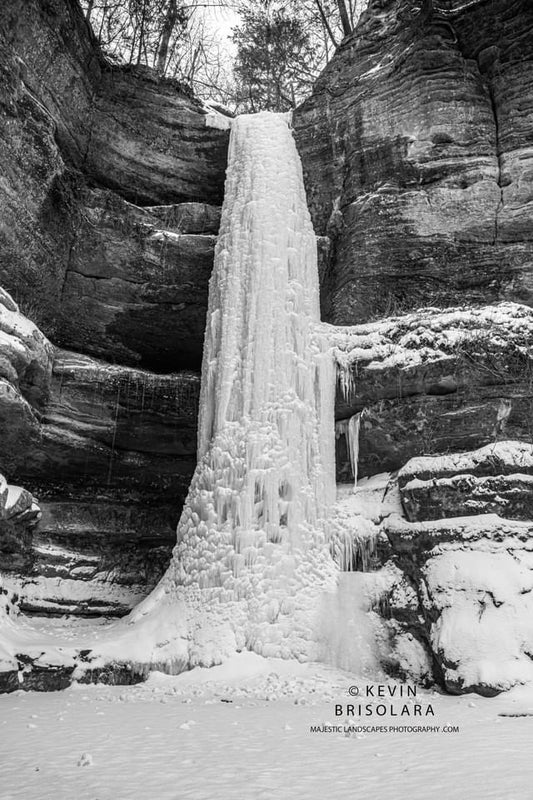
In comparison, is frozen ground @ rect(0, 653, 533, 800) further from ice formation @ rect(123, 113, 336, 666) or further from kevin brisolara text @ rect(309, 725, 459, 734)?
ice formation @ rect(123, 113, 336, 666)

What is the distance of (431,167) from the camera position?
1059 centimetres

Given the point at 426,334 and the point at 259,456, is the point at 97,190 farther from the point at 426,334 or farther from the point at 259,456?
the point at 426,334

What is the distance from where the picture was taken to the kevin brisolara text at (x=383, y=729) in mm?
4512

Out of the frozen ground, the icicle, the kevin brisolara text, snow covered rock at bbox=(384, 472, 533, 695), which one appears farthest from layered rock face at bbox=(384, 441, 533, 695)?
the kevin brisolara text

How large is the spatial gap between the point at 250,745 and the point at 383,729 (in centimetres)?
111

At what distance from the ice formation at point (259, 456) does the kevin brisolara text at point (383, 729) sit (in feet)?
8.38

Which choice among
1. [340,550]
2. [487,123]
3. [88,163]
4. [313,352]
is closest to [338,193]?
[487,123]

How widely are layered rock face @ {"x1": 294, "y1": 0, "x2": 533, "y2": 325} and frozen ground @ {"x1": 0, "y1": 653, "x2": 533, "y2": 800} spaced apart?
6201 mm

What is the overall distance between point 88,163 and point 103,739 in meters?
10.6

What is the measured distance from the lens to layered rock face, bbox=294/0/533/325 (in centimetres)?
999

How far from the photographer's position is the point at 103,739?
14.0ft

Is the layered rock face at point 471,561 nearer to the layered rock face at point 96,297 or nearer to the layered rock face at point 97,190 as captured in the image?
the layered rock face at point 96,297

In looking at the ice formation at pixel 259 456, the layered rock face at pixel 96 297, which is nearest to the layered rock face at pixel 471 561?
the ice formation at pixel 259 456

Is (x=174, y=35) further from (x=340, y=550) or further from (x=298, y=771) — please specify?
(x=298, y=771)
